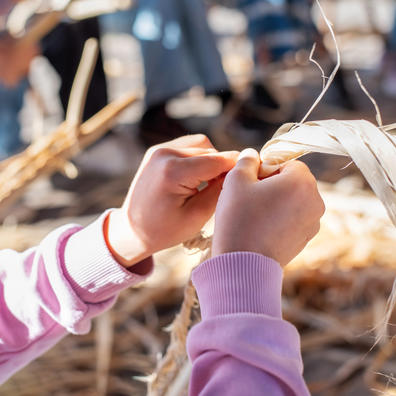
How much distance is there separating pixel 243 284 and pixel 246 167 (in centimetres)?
9

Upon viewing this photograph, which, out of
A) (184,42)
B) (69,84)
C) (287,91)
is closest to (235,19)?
(287,91)

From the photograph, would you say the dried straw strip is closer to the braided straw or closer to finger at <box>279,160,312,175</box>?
the braided straw

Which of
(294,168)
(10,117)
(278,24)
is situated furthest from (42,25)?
(278,24)

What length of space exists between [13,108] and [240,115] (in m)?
0.76

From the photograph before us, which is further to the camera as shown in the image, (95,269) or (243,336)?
(95,269)

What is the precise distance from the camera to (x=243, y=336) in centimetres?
36

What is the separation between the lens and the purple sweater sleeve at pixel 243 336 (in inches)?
14.1

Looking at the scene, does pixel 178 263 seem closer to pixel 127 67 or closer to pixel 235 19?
pixel 127 67

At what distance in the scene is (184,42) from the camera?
190 centimetres

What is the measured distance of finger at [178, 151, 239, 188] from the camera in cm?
44

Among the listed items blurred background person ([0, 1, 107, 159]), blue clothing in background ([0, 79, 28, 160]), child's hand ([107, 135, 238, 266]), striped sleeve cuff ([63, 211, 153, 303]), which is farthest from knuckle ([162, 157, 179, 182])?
blue clothing in background ([0, 79, 28, 160])

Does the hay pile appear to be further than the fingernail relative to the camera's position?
Yes

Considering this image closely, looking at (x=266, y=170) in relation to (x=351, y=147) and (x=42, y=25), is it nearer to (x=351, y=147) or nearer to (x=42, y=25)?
(x=351, y=147)

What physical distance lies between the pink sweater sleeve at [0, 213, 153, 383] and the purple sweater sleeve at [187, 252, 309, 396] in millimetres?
145
